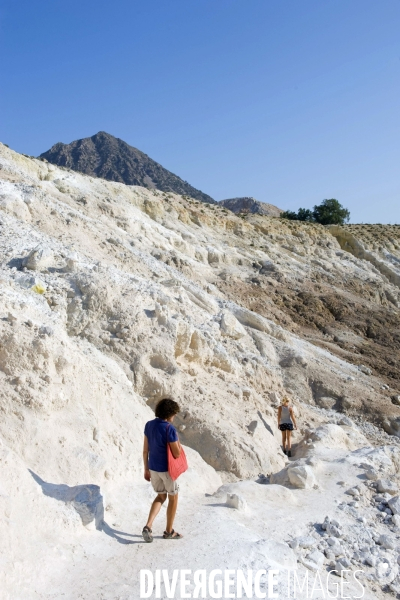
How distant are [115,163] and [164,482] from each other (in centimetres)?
7486

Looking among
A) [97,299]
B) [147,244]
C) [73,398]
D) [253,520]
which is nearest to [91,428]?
[73,398]

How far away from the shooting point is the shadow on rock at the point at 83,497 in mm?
4297

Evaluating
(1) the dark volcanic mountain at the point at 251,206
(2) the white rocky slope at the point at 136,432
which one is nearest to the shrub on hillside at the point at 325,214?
(1) the dark volcanic mountain at the point at 251,206

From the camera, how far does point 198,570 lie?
3.89 meters

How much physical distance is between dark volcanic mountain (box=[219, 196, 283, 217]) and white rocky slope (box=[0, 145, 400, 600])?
56.5 metres

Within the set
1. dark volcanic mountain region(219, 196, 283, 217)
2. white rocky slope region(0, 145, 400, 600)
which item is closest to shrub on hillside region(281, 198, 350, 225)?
dark volcanic mountain region(219, 196, 283, 217)

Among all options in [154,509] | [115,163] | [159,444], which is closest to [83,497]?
[154,509]

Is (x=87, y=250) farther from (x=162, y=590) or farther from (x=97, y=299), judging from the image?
(x=162, y=590)

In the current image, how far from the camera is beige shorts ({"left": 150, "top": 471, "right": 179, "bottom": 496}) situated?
443cm

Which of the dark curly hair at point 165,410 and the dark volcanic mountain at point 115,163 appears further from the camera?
the dark volcanic mountain at point 115,163

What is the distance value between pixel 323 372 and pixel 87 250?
21.2 ft

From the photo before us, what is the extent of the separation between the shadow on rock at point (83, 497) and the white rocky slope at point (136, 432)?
0.02 metres

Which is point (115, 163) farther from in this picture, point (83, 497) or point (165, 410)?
point (83, 497)

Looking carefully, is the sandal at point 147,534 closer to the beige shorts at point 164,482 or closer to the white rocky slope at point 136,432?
the white rocky slope at point 136,432
